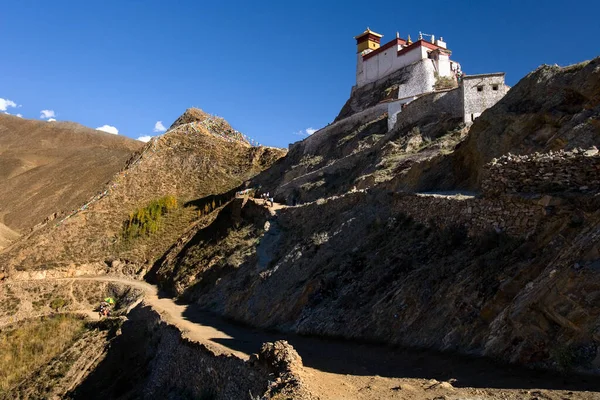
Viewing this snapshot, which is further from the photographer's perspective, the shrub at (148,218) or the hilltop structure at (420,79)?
the shrub at (148,218)

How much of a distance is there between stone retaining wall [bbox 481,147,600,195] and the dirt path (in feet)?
11.7

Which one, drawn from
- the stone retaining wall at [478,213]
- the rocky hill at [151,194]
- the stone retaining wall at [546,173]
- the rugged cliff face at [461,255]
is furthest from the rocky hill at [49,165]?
the stone retaining wall at [546,173]

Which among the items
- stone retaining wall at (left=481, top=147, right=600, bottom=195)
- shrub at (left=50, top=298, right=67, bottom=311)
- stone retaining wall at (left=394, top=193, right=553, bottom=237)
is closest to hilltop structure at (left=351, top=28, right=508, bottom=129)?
stone retaining wall at (left=394, top=193, right=553, bottom=237)

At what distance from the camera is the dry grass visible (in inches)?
890

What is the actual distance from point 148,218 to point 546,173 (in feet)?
119

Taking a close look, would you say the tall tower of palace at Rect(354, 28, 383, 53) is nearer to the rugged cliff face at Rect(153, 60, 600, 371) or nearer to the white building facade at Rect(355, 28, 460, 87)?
the white building facade at Rect(355, 28, 460, 87)

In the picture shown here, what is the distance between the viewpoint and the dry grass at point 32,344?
22594 mm

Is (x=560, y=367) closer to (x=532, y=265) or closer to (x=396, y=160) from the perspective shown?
(x=532, y=265)

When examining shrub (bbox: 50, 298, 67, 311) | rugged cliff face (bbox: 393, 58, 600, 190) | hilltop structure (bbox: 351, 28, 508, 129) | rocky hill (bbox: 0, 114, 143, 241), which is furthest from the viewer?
rocky hill (bbox: 0, 114, 143, 241)

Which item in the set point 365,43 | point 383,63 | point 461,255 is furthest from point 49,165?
point 461,255

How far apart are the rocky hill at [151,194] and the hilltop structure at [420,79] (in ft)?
48.1

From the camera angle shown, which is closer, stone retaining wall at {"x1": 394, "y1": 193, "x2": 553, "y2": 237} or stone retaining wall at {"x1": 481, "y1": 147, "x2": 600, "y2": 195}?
stone retaining wall at {"x1": 481, "y1": 147, "x2": 600, "y2": 195}

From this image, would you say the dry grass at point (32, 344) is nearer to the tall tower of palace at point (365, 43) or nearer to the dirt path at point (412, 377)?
the dirt path at point (412, 377)

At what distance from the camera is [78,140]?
4114 inches
